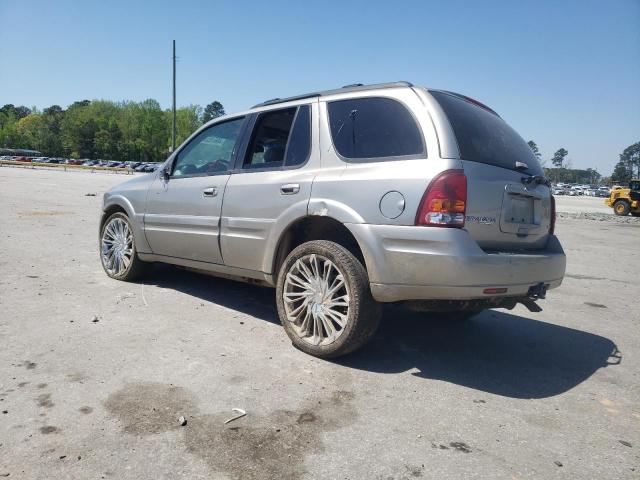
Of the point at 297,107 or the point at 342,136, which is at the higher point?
the point at 297,107

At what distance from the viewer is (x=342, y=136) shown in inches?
140

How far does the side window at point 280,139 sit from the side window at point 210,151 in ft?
0.89

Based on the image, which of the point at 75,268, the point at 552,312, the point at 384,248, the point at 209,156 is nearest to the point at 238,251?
the point at 209,156

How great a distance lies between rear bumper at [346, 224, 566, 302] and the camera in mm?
2934

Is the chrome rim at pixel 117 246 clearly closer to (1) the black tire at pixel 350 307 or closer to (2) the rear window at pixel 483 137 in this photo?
(1) the black tire at pixel 350 307

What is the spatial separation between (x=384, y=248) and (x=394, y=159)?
0.60 metres

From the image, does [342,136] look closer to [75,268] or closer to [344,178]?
[344,178]

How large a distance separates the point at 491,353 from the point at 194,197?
2943 mm

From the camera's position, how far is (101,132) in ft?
359

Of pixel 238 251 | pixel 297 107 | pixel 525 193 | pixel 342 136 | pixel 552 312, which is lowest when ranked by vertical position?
pixel 552 312

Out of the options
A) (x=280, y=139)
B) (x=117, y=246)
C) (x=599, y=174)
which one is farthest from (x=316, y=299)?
(x=599, y=174)

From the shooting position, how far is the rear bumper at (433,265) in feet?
9.62

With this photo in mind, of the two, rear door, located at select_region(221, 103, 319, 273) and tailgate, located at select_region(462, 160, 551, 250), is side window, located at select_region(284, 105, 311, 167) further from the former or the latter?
tailgate, located at select_region(462, 160, 551, 250)

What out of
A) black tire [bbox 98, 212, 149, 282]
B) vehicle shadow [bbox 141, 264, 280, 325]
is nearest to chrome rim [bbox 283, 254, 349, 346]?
vehicle shadow [bbox 141, 264, 280, 325]
